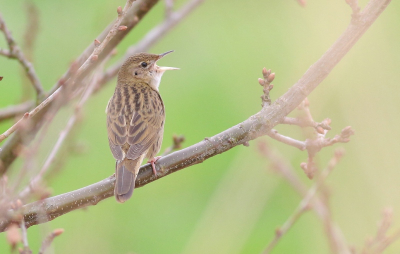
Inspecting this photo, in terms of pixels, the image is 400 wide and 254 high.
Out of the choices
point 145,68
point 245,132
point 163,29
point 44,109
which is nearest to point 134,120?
point 163,29

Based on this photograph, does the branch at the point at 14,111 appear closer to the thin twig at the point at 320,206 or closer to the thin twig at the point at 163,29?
the thin twig at the point at 163,29

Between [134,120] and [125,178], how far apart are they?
114 cm

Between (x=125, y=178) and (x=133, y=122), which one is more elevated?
(x=125, y=178)

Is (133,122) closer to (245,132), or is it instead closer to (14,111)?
(14,111)

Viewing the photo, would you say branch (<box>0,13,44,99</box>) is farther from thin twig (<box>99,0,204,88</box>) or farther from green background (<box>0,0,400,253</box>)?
thin twig (<box>99,0,204,88</box>)

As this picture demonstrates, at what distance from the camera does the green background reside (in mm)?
5652

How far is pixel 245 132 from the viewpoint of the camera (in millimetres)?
3584

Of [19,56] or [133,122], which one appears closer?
[19,56]

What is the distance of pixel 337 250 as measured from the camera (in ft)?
8.73

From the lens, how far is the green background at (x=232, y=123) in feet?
18.5

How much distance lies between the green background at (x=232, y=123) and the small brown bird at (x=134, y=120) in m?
0.28

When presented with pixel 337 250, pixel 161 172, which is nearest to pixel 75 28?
pixel 161 172

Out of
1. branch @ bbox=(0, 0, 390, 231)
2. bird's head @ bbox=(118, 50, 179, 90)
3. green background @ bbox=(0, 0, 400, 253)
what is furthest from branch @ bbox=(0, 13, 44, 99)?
bird's head @ bbox=(118, 50, 179, 90)

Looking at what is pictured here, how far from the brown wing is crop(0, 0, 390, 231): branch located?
29.0 inches
